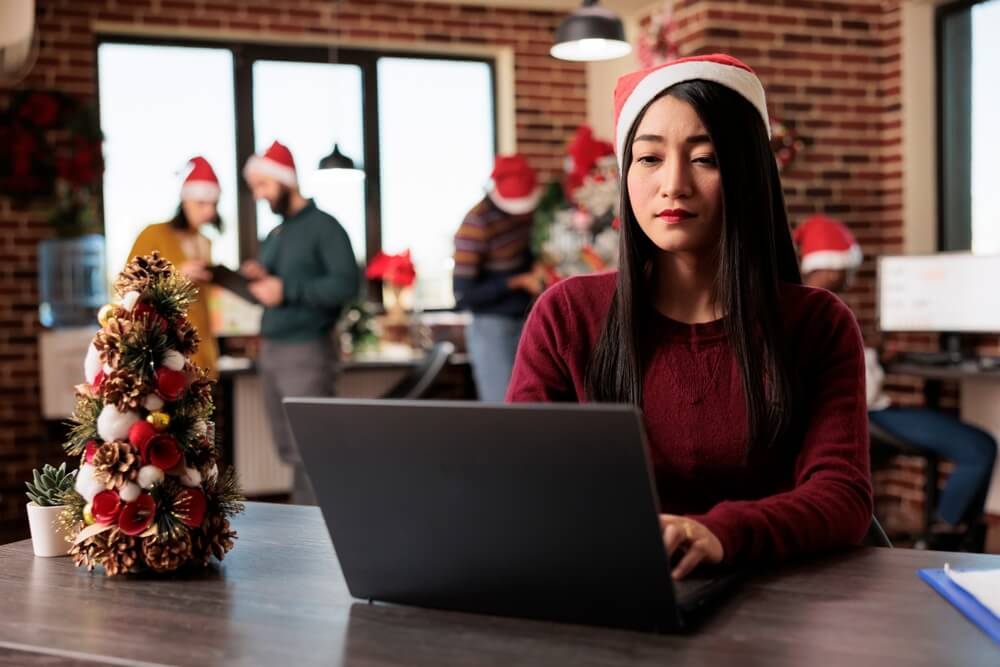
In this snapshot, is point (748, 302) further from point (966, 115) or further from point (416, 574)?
point (966, 115)

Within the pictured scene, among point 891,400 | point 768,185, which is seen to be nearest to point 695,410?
point 768,185

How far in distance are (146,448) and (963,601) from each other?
0.84 metres

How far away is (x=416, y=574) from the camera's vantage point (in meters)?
1.08

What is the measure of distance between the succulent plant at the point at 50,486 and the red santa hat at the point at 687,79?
0.79 m

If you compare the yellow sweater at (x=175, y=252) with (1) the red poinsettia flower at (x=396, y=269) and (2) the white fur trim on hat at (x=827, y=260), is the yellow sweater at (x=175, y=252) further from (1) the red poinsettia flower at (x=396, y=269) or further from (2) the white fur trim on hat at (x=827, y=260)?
(2) the white fur trim on hat at (x=827, y=260)

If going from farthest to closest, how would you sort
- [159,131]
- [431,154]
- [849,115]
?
[431,154] < [159,131] < [849,115]

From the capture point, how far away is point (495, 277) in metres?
4.54

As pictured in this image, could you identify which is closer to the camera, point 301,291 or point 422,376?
point 301,291

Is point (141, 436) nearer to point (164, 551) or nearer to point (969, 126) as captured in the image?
point (164, 551)

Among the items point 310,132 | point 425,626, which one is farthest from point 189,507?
point 310,132

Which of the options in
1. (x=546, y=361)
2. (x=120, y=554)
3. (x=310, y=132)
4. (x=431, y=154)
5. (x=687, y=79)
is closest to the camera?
(x=120, y=554)

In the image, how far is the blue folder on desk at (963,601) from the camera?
975mm

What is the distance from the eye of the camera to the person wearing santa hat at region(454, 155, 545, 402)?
451 centimetres

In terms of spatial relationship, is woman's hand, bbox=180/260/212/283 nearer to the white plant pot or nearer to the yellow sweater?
the yellow sweater
